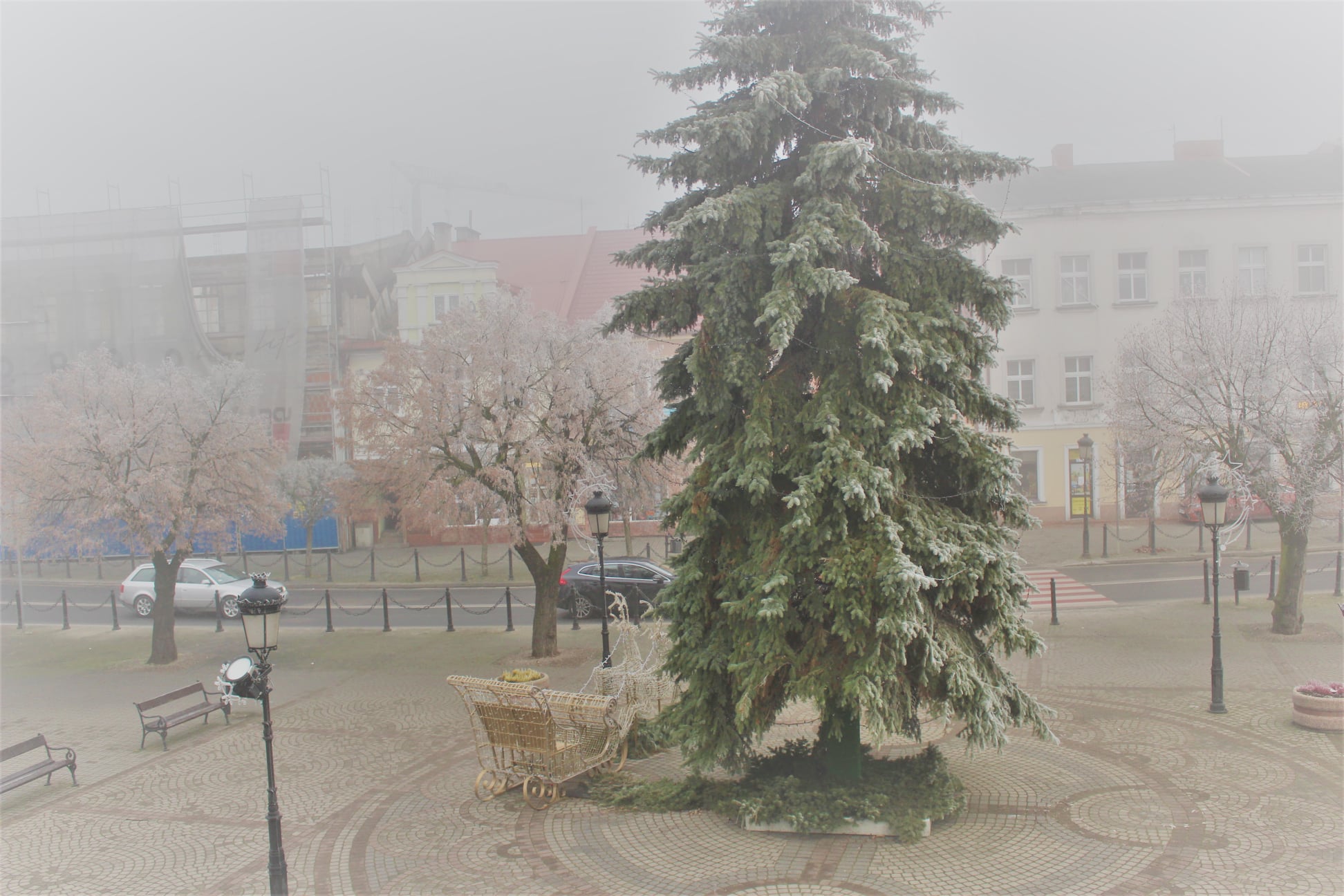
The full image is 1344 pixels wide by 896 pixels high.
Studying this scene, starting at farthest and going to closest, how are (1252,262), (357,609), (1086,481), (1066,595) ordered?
(1086,481)
(1252,262)
(357,609)
(1066,595)

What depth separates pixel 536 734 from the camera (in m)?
9.48

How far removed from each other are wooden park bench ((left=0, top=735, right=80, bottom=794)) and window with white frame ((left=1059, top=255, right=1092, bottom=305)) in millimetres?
29107

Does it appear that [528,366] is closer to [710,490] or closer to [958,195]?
[710,490]

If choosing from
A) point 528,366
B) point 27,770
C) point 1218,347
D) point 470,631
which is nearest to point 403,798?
point 27,770

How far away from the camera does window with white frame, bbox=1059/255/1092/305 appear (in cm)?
2992

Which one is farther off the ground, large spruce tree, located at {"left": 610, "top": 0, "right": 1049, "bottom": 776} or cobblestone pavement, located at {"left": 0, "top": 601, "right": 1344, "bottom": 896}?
large spruce tree, located at {"left": 610, "top": 0, "right": 1049, "bottom": 776}

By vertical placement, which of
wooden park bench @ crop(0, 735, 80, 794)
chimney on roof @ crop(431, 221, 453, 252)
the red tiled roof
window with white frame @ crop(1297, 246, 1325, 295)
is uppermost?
chimney on roof @ crop(431, 221, 453, 252)

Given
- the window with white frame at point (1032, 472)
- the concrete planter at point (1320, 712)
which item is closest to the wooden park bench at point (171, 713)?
the concrete planter at point (1320, 712)

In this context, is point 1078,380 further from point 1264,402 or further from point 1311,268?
point 1264,402

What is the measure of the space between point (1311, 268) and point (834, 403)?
2787 centimetres

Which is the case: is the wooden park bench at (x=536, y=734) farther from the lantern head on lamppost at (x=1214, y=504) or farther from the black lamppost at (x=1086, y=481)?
the black lamppost at (x=1086, y=481)

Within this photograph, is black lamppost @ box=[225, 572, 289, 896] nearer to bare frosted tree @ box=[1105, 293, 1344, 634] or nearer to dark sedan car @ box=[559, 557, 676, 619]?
dark sedan car @ box=[559, 557, 676, 619]

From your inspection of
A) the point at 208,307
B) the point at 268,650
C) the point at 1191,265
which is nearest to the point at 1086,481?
the point at 1191,265

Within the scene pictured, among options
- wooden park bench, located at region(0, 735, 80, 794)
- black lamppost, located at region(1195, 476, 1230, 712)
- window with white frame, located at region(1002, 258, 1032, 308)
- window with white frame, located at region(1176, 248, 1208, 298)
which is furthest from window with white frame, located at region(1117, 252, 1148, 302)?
wooden park bench, located at region(0, 735, 80, 794)
